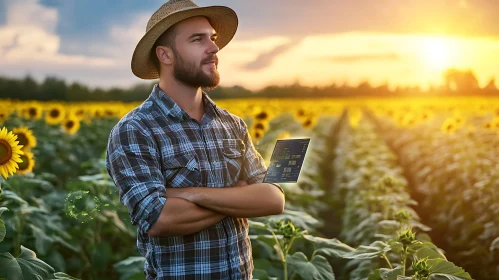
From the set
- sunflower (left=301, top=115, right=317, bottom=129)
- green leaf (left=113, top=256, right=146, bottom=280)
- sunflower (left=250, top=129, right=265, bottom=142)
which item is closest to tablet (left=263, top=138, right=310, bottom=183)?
green leaf (left=113, top=256, right=146, bottom=280)

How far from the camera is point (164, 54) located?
3.17 m

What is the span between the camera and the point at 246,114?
16.2 meters

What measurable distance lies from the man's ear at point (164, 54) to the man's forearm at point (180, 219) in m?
0.72

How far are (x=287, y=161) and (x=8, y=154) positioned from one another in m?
1.87

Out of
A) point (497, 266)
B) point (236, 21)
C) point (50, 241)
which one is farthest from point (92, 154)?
point (236, 21)

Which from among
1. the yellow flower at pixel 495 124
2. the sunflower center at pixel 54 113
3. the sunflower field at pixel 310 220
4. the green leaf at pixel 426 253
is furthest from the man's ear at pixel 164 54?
the sunflower center at pixel 54 113

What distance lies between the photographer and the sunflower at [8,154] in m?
3.83

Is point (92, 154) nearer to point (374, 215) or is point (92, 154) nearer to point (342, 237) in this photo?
point (342, 237)

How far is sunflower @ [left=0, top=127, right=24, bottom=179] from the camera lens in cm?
383

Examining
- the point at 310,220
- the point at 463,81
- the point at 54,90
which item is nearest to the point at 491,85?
the point at 463,81

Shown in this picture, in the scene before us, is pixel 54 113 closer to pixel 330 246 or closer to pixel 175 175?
pixel 330 246

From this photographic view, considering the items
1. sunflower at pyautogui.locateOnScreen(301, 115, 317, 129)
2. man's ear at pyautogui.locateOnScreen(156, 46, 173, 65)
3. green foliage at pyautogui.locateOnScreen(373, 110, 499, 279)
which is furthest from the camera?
sunflower at pyautogui.locateOnScreen(301, 115, 317, 129)

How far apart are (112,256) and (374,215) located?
2.54 meters

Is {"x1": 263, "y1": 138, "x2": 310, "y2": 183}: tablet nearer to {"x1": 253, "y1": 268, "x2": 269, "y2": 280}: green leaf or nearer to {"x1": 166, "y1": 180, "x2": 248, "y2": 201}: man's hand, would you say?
{"x1": 166, "y1": 180, "x2": 248, "y2": 201}: man's hand
